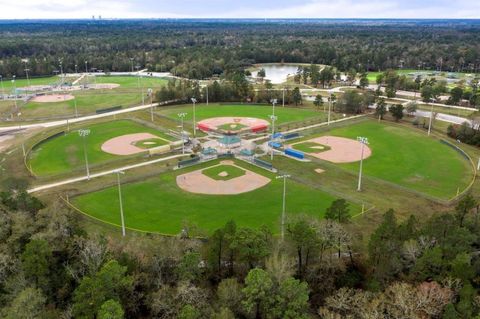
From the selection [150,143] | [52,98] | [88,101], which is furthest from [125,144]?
[52,98]

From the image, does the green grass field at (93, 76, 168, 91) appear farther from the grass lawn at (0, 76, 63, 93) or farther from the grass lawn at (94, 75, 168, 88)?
the grass lawn at (0, 76, 63, 93)

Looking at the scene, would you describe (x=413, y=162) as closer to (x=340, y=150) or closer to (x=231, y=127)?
(x=340, y=150)

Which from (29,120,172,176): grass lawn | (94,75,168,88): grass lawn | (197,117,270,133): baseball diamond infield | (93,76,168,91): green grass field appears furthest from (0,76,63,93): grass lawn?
(197,117,270,133): baseball diamond infield

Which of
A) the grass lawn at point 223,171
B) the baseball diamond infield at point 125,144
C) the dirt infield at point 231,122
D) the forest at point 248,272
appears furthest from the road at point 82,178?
the dirt infield at point 231,122

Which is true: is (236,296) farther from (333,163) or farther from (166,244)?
(333,163)

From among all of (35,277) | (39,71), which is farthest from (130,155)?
(39,71)

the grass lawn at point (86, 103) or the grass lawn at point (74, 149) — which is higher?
the grass lawn at point (86, 103)

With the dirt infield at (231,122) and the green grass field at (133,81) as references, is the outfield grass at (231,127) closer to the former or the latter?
the dirt infield at (231,122)
